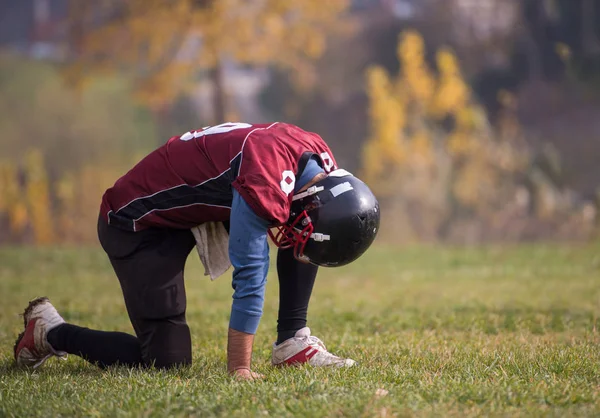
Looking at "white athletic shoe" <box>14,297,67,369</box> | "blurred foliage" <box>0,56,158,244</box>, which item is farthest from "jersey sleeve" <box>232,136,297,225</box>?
"blurred foliage" <box>0,56,158,244</box>

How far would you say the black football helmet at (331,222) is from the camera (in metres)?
3.89

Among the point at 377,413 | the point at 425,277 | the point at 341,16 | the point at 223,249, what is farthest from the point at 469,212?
the point at 377,413

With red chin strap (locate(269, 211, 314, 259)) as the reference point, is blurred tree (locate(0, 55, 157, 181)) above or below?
above

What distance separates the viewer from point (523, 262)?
1209cm

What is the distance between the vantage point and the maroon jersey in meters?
3.78

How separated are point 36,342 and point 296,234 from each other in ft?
5.54

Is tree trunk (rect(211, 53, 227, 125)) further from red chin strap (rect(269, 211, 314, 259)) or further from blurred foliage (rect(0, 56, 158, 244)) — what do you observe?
red chin strap (rect(269, 211, 314, 259))

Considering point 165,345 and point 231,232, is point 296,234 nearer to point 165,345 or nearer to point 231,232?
point 231,232

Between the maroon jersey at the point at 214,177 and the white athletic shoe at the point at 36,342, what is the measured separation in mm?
716

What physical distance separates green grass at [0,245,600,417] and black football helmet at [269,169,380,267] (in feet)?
1.97

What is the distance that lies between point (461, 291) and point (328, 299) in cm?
147

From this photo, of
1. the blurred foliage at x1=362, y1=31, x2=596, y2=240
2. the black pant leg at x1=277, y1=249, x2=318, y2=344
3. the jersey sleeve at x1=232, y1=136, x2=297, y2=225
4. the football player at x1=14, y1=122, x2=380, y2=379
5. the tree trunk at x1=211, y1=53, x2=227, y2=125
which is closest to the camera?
the jersey sleeve at x1=232, y1=136, x2=297, y2=225

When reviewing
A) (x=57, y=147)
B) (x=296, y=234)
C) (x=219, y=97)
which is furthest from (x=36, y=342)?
(x=219, y=97)

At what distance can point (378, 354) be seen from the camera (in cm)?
477
